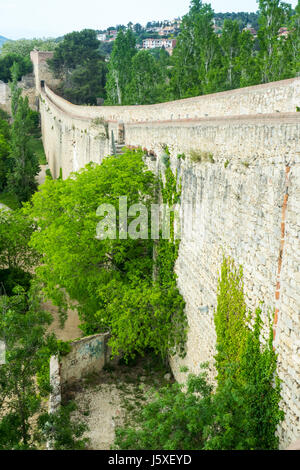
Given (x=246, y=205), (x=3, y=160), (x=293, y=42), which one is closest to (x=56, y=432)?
(x=246, y=205)

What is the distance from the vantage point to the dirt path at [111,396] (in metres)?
10.2

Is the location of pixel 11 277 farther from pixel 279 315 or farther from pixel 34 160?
pixel 34 160

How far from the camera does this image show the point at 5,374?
7.86m

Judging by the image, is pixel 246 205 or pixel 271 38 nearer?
pixel 246 205

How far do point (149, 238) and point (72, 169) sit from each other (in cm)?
1628

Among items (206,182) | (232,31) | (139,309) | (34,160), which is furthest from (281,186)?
(34,160)

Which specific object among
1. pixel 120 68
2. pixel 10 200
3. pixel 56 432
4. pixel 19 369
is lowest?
pixel 10 200

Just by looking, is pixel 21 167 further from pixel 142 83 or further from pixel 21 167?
pixel 142 83

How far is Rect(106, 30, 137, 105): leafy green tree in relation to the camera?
124ft

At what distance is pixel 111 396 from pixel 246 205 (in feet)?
22.6

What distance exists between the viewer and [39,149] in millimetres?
49781

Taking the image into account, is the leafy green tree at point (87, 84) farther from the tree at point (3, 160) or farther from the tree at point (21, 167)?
the tree at point (21, 167)

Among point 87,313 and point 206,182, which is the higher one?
point 206,182

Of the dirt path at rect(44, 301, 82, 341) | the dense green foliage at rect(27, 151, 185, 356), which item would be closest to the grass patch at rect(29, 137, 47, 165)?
the dirt path at rect(44, 301, 82, 341)
